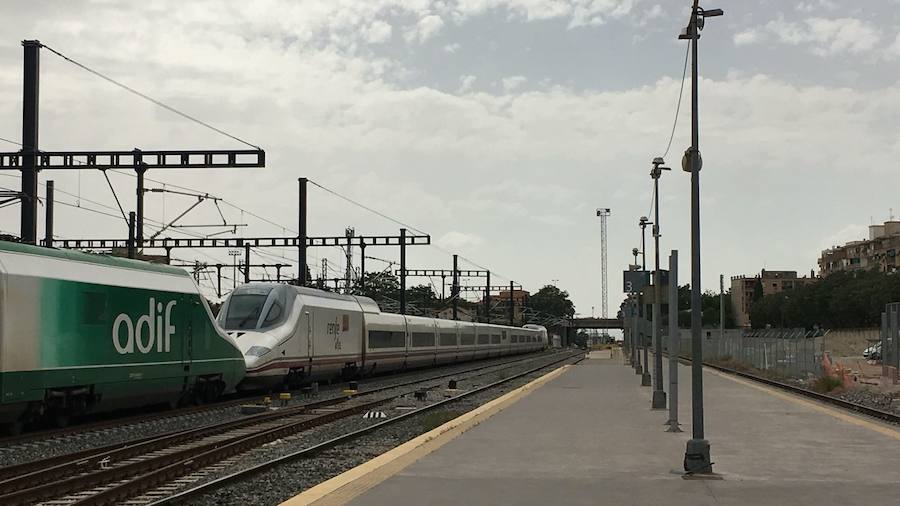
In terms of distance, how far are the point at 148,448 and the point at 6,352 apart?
2753mm

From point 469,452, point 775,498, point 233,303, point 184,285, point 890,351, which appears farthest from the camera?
point 890,351

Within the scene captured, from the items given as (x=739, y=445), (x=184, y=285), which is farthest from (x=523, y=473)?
Result: (x=184, y=285)

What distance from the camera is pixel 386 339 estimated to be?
42719 mm

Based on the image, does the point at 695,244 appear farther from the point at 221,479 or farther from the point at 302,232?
the point at 302,232

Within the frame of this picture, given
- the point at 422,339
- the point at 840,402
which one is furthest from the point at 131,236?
the point at 840,402

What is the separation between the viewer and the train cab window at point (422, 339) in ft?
161

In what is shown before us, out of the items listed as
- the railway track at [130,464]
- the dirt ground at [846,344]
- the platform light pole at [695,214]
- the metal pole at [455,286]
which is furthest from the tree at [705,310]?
the platform light pole at [695,214]

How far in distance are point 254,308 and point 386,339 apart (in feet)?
45.8

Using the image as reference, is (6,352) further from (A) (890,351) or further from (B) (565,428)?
(A) (890,351)

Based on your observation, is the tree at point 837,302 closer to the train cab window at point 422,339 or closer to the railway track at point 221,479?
the train cab window at point 422,339

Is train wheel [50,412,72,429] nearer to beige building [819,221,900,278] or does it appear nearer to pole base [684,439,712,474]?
pole base [684,439,712,474]

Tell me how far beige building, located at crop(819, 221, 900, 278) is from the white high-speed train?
130178 millimetres

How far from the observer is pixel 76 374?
18062mm

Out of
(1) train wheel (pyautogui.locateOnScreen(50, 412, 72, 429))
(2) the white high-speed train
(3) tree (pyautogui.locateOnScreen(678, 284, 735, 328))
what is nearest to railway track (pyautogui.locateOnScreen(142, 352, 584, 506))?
(1) train wheel (pyautogui.locateOnScreen(50, 412, 72, 429))
